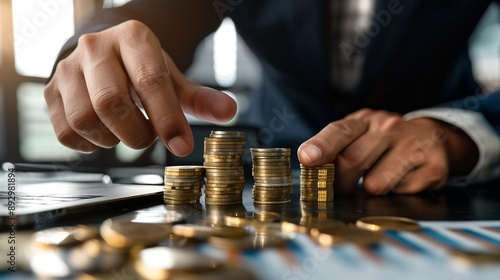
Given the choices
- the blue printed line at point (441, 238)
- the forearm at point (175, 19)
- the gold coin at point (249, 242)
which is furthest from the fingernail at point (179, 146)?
the forearm at point (175, 19)

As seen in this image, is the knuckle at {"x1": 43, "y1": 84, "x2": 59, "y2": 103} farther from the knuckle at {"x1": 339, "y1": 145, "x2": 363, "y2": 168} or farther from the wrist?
the wrist

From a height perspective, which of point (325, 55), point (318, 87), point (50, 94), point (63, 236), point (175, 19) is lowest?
point (63, 236)

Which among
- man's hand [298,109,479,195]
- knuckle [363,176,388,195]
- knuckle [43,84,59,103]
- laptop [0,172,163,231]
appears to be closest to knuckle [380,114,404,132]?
man's hand [298,109,479,195]

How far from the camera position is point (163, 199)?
0.72 meters

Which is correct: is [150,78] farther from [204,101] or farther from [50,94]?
[50,94]

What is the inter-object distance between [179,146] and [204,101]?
0.17m

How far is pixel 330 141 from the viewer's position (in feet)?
2.41

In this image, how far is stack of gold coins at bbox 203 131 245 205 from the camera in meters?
0.70

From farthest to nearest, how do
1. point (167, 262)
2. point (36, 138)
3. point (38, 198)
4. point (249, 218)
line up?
point (36, 138), point (38, 198), point (249, 218), point (167, 262)

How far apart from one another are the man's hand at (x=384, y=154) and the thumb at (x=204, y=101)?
210 millimetres

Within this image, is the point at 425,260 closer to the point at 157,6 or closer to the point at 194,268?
the point at 194,268

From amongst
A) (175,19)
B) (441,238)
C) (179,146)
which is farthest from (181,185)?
(175,19)

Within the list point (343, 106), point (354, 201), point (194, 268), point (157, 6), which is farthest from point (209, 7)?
point (194, 268)

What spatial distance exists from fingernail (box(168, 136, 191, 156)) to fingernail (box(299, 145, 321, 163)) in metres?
0.21
